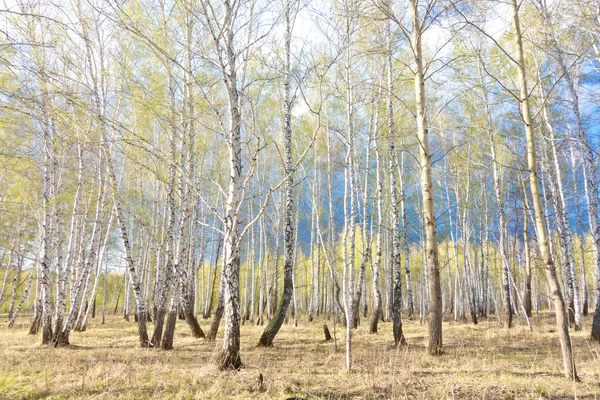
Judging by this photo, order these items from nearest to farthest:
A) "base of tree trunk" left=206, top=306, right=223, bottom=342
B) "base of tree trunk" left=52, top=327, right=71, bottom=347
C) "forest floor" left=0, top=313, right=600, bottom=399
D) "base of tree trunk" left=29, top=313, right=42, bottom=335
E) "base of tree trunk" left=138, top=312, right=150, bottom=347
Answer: "forest floor" left=0, top=313, right=600, bottom=399, "base of tree trunk" left=138, top=312, right=150, bottom=347, "base of tree trunk" left=52, top=327, right=71, bottom=347, "base of tree trunk" left=206, top=306, right=223, bottom=342, "base of tree trunk" left=29, top=313, right=42, bottom=335

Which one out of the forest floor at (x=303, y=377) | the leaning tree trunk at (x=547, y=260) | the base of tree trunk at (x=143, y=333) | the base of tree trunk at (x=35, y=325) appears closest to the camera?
the forest floor at (x=303, y=377)

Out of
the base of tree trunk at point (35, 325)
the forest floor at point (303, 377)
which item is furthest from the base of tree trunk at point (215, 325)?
the base of tree trunk at point (35, 325)

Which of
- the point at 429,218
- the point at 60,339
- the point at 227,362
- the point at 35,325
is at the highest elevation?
the point at 429,218

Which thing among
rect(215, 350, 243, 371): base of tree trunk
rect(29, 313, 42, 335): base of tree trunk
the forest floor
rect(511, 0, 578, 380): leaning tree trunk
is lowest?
rect(29, 313, 42, 335): base of tree trunk

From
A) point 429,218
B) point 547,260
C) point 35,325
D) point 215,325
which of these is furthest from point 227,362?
point 35,325

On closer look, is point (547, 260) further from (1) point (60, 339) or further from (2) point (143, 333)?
(1) point (60, 339)

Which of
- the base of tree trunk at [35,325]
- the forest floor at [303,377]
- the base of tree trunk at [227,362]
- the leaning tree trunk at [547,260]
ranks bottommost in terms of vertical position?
the base of tree trunk at [35,325]

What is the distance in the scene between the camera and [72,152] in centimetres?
1088

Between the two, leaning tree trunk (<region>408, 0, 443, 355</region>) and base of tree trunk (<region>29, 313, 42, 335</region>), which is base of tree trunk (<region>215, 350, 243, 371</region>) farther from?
base of tree trunk (<region>29, 313, 42, 335</region>)

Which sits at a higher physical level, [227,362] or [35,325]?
[227,362]

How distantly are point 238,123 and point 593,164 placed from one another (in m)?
8.89

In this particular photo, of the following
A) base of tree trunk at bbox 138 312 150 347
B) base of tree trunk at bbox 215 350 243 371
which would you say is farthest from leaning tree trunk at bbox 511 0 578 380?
base of tree trunk at bbox 138 312 150 347

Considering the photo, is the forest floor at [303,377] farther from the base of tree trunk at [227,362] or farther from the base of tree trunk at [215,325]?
the base of tree trunk at [215,325]

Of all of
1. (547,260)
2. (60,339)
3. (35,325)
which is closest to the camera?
(547,260)
